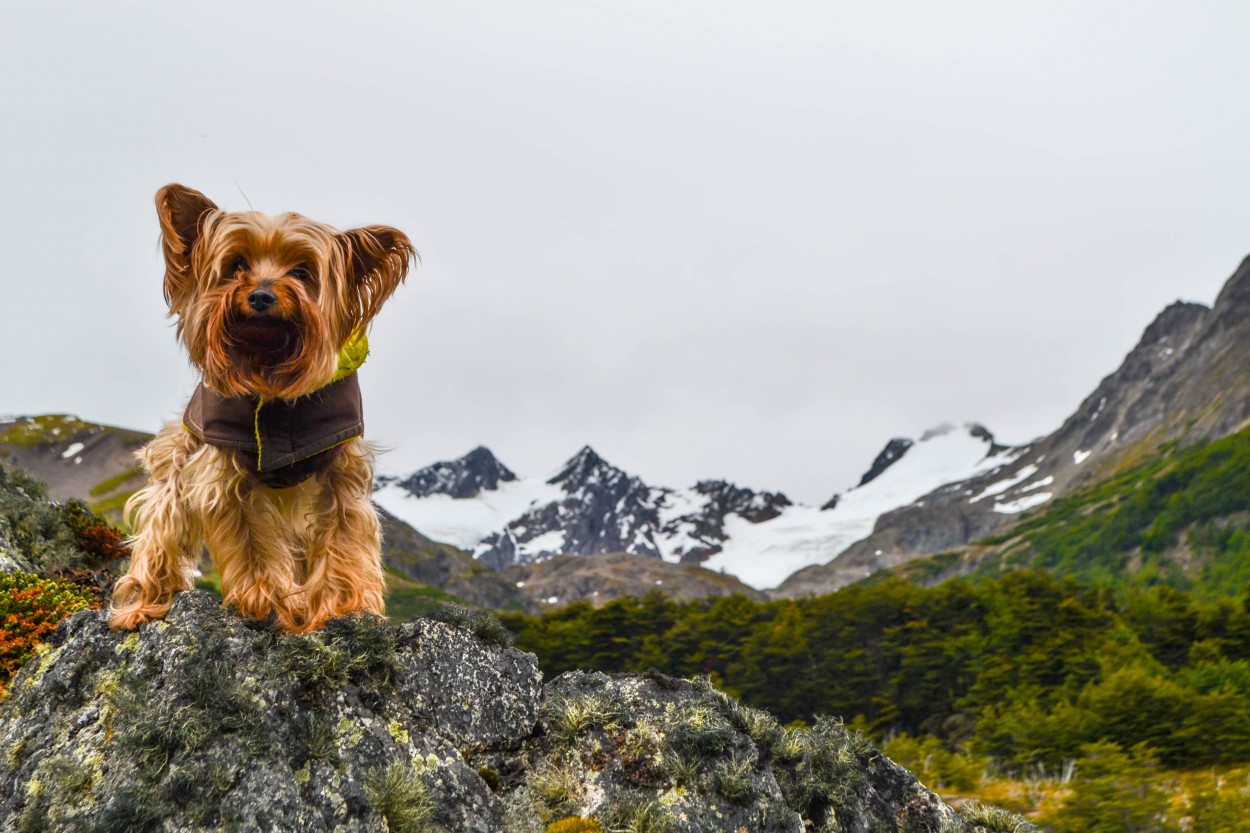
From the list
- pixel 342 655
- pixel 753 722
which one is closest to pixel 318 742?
pixel 342 655

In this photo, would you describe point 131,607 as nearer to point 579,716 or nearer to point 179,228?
point 179,228

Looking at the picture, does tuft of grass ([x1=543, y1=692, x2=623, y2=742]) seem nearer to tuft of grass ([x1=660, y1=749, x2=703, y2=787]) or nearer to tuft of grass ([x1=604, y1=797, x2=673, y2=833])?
tuft of grass ([x1=660, y1=749, x2=703, y2=787])

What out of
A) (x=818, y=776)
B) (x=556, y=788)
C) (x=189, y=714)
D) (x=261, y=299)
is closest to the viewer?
(x=261, y=299)

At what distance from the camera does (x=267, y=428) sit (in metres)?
6.55

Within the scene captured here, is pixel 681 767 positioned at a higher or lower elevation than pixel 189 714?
lower

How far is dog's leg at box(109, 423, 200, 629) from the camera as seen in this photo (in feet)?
23.0

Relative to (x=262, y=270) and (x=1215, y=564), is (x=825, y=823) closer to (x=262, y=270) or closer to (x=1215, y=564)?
(x=262, y=270)

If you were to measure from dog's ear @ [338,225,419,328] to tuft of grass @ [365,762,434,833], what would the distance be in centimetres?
356

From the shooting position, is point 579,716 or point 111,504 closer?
point 579,716

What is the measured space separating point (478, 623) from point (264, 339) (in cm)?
404

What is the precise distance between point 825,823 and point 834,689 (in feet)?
228

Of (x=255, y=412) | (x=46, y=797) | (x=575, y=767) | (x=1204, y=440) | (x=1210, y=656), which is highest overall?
(x=1204, y=440)

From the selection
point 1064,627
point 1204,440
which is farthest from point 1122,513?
point 1064,627

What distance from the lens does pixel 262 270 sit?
225 inches
